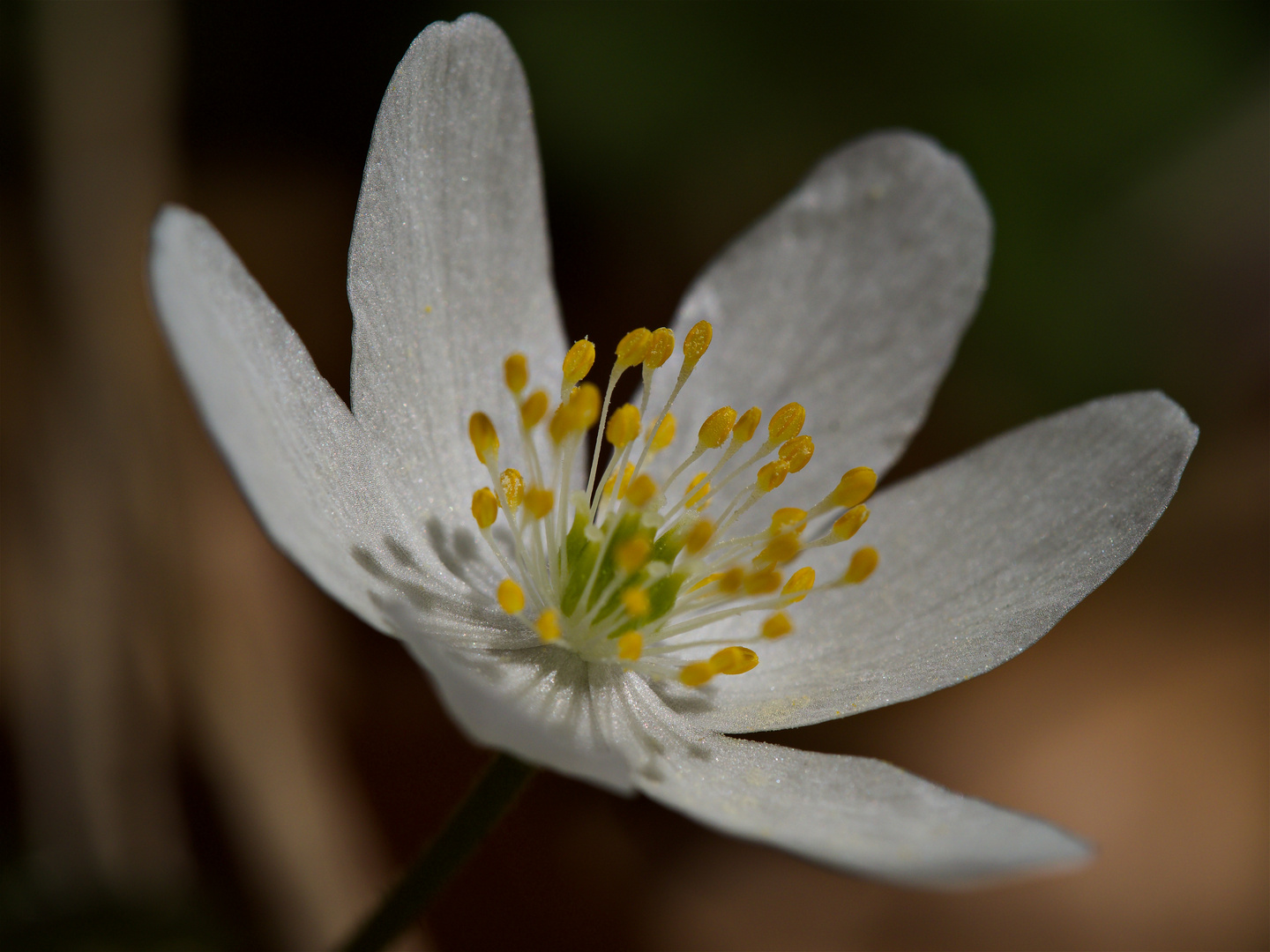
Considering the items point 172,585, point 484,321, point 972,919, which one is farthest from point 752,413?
point 972,919

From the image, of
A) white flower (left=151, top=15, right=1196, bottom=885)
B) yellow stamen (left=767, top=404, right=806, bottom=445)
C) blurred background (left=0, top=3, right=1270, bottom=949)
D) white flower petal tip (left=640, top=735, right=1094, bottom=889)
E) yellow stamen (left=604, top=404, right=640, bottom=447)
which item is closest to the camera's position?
white flower petal tip (left=640, top=735, right=1094, bottom=889)

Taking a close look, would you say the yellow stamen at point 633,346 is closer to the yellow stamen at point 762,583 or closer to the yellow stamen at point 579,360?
the yellow stamen at point 579,360

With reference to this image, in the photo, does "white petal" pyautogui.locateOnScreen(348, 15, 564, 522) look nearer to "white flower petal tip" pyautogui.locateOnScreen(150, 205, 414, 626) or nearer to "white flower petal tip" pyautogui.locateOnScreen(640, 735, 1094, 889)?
"white flower petal tip" pyautogui.locateOnScreen(150, 205, 414, 626)

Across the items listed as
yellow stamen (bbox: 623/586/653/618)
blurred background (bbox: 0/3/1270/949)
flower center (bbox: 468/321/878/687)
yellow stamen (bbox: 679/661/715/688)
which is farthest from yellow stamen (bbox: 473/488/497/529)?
blurred background (bbox: 0/3/1270/949)

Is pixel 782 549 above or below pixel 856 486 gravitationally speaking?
below

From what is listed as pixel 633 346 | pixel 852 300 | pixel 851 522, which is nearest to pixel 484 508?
pixel 633 346

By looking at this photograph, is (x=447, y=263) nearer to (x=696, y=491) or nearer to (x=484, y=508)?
(x=484, y=508)

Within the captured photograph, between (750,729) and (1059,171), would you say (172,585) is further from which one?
(1059,171)
